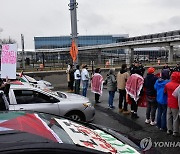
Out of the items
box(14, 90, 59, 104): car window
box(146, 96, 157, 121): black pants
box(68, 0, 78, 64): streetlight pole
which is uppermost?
box(68, 0, 78, 64): streetlight pole

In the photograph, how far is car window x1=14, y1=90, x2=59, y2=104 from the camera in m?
7.21

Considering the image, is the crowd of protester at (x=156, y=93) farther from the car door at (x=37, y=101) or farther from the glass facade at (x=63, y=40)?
the glass facade at (x=63, y=40)

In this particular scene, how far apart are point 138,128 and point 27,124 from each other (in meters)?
5.38

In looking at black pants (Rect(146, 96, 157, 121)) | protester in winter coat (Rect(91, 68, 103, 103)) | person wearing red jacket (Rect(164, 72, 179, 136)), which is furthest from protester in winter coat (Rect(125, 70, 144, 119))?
protester in winter coat (Rect(91, 68, 103, 103))

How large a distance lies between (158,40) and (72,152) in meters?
64.9

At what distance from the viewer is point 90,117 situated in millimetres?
8047

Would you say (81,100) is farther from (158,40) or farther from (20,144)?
(158,40)

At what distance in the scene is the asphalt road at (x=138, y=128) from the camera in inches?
237

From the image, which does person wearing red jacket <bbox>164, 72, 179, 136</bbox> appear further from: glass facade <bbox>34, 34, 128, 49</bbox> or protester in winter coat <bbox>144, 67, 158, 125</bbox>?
glass facade <bbox>34, 34, 128, 49</bbox>

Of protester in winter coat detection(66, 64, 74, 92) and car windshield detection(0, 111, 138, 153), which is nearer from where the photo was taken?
car windshield detection(0, 111, 138, 153)

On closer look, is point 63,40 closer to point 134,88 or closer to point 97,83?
point 97,83

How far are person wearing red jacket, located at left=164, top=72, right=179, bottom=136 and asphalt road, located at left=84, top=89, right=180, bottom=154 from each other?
0.79 ft

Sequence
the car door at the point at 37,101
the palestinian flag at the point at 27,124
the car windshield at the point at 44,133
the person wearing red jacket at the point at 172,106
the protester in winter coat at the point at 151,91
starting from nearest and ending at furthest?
the car windshield at the point at 44,133, the palestinian flag at the point at 27,124, the person wearing red jacket at the point at 172,106, the car door at the point at 37,101, the protester in winter coat at the point at 151,91

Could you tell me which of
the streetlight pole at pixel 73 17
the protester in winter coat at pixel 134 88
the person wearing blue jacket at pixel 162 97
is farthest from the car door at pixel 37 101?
the streetlight pole at pixel 73 17
